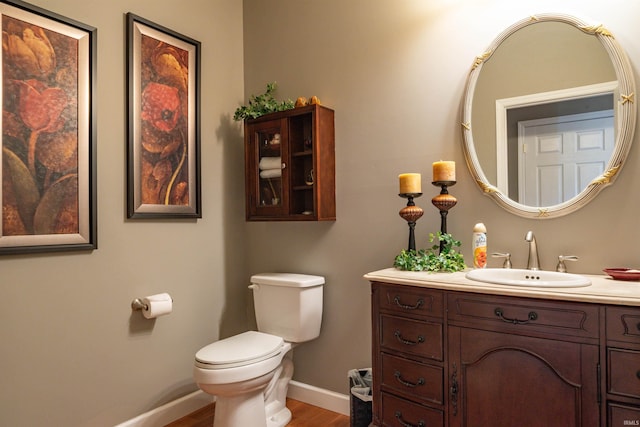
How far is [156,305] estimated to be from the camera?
84.0 inches

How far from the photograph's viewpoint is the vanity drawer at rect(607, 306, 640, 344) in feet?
3.95

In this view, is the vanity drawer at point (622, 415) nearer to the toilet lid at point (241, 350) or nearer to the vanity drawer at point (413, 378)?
the vanity drawer at point (413, 378)

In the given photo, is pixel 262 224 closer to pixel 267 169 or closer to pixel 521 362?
pixel 267 169

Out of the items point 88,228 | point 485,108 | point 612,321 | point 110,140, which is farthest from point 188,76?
point 612,321

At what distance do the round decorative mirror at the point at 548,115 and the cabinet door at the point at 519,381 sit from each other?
24.1 inches

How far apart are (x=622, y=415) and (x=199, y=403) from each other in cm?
212

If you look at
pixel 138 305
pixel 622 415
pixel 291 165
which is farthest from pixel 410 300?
pixel 138 305

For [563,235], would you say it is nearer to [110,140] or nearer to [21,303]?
[110,140]

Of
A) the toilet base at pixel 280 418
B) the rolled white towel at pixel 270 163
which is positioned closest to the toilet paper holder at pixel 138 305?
the toilet base at pixel 280 418

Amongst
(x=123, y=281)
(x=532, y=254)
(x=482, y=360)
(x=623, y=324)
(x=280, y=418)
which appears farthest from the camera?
(x=280, y=418)

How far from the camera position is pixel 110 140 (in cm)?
209

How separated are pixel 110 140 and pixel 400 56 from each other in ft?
5.15

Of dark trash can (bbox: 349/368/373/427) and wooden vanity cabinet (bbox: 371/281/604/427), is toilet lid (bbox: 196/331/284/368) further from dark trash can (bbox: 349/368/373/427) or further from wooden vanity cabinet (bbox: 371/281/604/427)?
wooden vanity cabinet (bbox: 371/281/604/427)

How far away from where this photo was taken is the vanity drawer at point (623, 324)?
47.4 inches
